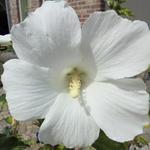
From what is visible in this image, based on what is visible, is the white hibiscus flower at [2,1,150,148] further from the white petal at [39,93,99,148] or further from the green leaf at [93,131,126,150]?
the green leaf at [93,131,126,150]

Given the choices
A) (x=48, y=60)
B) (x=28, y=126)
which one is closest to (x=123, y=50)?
(x=48, y=60)

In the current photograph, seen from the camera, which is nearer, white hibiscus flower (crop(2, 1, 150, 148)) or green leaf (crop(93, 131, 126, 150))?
white hibiscus flower (crop(2, 1, 150, 148))

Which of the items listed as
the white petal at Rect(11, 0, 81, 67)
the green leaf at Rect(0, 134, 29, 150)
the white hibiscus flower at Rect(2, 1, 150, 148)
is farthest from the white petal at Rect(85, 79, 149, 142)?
the green leaf at Rect(0, 134, 29, 150)

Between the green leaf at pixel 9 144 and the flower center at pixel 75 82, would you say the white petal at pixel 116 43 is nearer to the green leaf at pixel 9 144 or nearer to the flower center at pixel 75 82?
the flower center at pixel 75 82

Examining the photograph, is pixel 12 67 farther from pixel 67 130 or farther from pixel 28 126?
pixel 28 126

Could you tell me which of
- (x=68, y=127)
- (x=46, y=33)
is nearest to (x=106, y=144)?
(x=68, y=127)

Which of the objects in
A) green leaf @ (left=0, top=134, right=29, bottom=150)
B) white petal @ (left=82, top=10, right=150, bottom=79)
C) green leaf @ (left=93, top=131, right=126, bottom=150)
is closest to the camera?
white petal @ (left=82, top=10, right=150, bottom=79)

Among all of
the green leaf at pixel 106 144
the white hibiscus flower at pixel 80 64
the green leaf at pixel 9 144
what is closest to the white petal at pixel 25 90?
the white hibiscus flower at pixel 80 64

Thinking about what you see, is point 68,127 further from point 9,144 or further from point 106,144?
point 9,144

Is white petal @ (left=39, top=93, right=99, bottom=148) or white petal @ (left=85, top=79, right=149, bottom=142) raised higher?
white petal @ (left=85, top=79, right=149, bottom=142)
